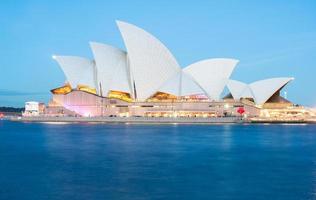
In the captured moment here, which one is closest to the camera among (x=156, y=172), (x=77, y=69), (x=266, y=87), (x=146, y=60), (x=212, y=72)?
(x=156, y=172)

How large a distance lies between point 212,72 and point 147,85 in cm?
885

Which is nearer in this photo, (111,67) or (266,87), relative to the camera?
(111,67)

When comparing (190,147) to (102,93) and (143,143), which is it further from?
(102,93)

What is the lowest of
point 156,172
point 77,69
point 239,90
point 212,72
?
point 156,172

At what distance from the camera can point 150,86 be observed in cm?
6366

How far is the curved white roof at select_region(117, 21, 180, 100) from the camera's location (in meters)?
57.7

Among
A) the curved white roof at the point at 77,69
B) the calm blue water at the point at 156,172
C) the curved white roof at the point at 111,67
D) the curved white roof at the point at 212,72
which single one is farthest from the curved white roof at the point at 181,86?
the calm blue water at the point at 156,172

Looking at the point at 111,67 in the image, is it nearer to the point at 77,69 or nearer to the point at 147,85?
the point at 147,85

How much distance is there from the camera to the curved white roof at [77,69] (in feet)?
217

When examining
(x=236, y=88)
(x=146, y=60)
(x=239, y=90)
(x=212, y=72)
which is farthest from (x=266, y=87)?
(x=146, y=60)

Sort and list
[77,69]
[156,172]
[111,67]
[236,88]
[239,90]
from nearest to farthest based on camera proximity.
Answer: [156,172] → [111,67] → [77,69] → [236,88] → [239,90]

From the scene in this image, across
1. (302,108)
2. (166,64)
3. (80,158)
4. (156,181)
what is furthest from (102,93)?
(156,181)

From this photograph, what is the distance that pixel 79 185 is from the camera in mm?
16516

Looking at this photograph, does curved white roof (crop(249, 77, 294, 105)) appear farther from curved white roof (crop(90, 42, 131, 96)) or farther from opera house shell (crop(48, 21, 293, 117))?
curved white roof (crop(90, 42, 131, 96))
